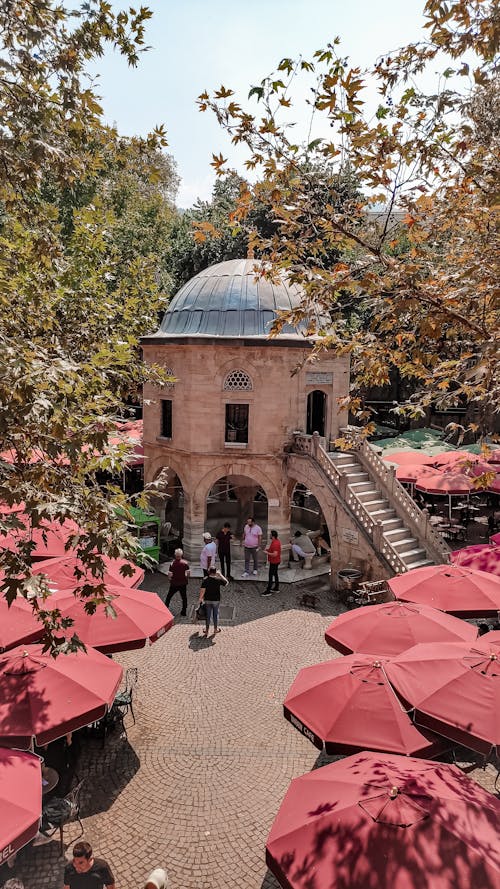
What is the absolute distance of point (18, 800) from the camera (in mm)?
5473

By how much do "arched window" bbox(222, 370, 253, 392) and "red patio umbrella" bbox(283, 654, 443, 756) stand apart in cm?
1195

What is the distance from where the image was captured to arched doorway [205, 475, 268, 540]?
23.0m

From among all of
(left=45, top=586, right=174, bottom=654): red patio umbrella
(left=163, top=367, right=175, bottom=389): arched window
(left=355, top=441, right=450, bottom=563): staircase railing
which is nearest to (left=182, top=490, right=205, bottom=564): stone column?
(left=163, top=367, right=175, bottom=389): arched window

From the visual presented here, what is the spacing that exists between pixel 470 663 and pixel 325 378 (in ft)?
42.3

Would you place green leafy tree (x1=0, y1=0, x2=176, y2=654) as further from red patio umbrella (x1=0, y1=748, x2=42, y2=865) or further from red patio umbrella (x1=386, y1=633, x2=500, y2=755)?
red patio umbrella (x1=386, y1=633, x2=500, y2=755)

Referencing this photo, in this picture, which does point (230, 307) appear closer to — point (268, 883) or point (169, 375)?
point (169, 375)

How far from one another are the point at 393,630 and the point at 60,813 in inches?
215

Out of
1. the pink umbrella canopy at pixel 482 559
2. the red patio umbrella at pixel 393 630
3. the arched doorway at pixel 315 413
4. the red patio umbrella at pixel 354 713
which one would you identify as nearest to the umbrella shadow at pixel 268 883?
the red patio umbrella at pixel 354 713

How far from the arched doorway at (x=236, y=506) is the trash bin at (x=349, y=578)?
18.7ft

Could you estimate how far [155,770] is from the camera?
8.86m

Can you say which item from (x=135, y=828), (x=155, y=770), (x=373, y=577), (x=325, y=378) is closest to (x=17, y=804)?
(x=135, y=828)

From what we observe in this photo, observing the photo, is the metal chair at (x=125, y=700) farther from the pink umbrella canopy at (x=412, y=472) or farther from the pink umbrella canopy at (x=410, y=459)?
the pink umbrella canopy at (x=410, y=459)

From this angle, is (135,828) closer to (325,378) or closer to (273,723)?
(273,723)

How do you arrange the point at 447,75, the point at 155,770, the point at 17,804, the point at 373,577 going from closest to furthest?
the point at 17,804, the point at 447,75, the point at 155,770, the point at 373,577
